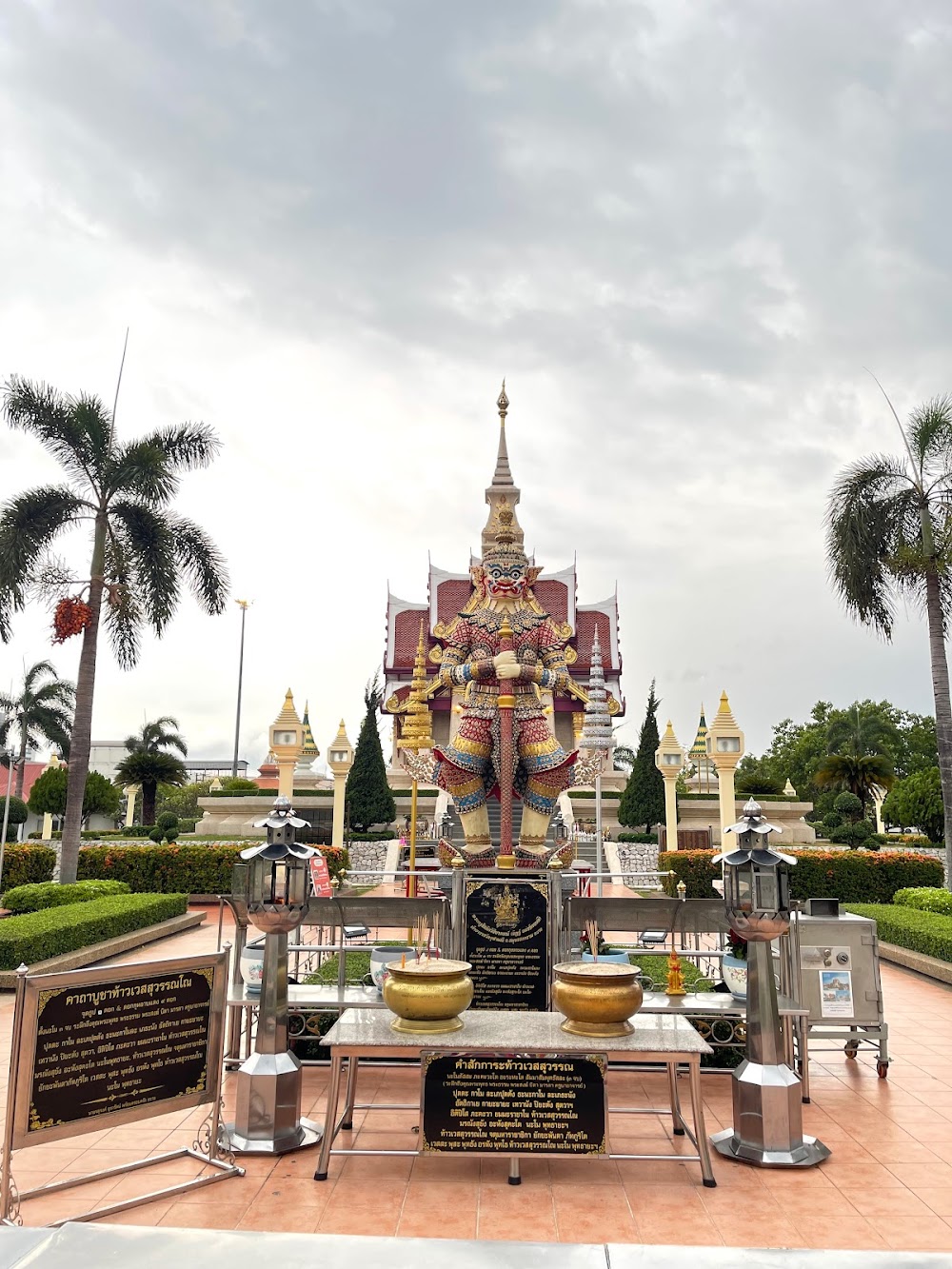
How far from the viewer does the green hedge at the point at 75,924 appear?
1056cm

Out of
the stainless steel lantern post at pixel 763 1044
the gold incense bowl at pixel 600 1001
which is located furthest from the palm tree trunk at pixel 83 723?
the stainless steel lantern post at pixel 763 1044

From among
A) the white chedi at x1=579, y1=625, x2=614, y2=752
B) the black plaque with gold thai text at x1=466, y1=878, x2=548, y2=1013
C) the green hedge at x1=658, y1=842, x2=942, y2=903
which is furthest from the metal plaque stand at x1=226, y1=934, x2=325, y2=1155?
the green hedge at x1=658, y1=842, x2=942, y2=903

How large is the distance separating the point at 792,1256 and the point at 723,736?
17.7 m

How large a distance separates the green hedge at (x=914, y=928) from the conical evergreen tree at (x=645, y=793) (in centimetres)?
1314

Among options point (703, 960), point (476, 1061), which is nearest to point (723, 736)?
point (703, 960)

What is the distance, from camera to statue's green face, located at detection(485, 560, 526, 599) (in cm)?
1005

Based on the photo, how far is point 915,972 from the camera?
38.4 feet

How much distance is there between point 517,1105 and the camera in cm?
485

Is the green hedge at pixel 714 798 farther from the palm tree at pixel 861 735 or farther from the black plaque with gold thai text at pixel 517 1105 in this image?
the black plaque with gold thai text at pixel 517 1105

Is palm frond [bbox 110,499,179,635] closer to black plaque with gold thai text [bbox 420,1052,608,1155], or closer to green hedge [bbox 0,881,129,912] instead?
green hedge [bbox 0,881,129,912]

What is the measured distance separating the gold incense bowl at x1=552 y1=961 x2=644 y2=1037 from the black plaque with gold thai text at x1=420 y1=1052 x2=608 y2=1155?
0.73 ft

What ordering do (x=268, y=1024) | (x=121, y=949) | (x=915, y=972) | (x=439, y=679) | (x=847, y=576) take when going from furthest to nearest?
1. (x=847, y=576)
2. (x=121, y=949)
3. (x=915, y=972)
4. (x=439, y=679)
5. (x=268, y=1024)

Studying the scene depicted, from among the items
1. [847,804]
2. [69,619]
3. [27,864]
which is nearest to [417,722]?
[69,619]

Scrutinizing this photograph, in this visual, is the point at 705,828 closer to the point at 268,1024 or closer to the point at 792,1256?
the point at 268,1024
